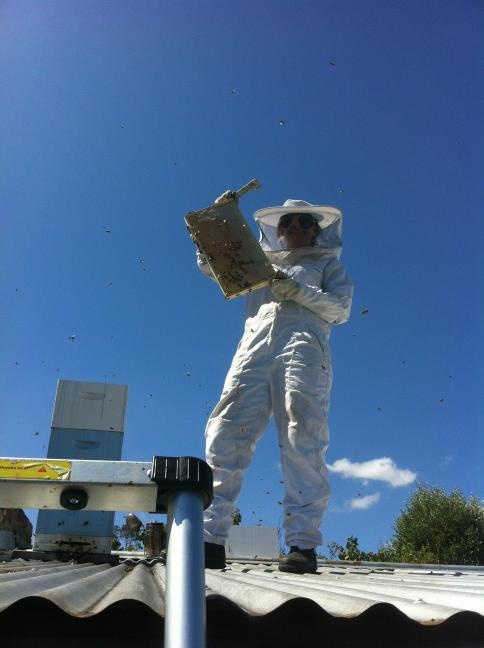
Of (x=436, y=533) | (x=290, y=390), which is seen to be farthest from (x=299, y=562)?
(x=436, y=533)

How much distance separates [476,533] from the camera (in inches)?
762

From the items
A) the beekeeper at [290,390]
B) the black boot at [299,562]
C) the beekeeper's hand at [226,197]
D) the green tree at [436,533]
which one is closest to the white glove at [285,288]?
the beekeeper at [290,390]

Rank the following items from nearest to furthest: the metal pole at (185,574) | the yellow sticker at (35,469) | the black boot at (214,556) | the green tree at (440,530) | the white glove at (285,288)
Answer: the metal pole at (185,574), the yellow sticker at (35,469), the black boot at (214,556), the white glove at (285,288), the green tree at (440,530)

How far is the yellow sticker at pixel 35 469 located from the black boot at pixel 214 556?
180 centimetres

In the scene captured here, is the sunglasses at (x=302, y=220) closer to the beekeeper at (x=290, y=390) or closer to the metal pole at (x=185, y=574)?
the beekeeper at (x=290, y=390)

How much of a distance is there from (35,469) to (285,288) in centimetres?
238

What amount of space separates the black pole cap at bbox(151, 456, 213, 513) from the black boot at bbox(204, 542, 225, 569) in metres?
1.78

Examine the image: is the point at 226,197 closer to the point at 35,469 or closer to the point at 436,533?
the point at 35,469

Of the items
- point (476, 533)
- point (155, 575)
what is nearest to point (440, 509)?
point (476, 533)

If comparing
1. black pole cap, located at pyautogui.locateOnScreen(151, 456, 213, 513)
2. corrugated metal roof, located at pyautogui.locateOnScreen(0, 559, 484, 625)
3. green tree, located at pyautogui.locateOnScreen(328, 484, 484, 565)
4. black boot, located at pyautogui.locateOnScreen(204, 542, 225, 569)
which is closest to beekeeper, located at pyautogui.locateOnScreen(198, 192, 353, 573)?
black boot, located at pyautogui.locateOnScreen(204, 542, 225, 569)

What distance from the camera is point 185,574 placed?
0.78 metres

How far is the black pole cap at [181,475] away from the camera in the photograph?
88 centimetres

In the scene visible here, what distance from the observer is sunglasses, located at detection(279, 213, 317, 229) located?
3.69 m

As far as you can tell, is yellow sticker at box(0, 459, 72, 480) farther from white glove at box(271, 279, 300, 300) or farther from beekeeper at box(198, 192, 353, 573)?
white glove at box(271, 279, 300, 300)
